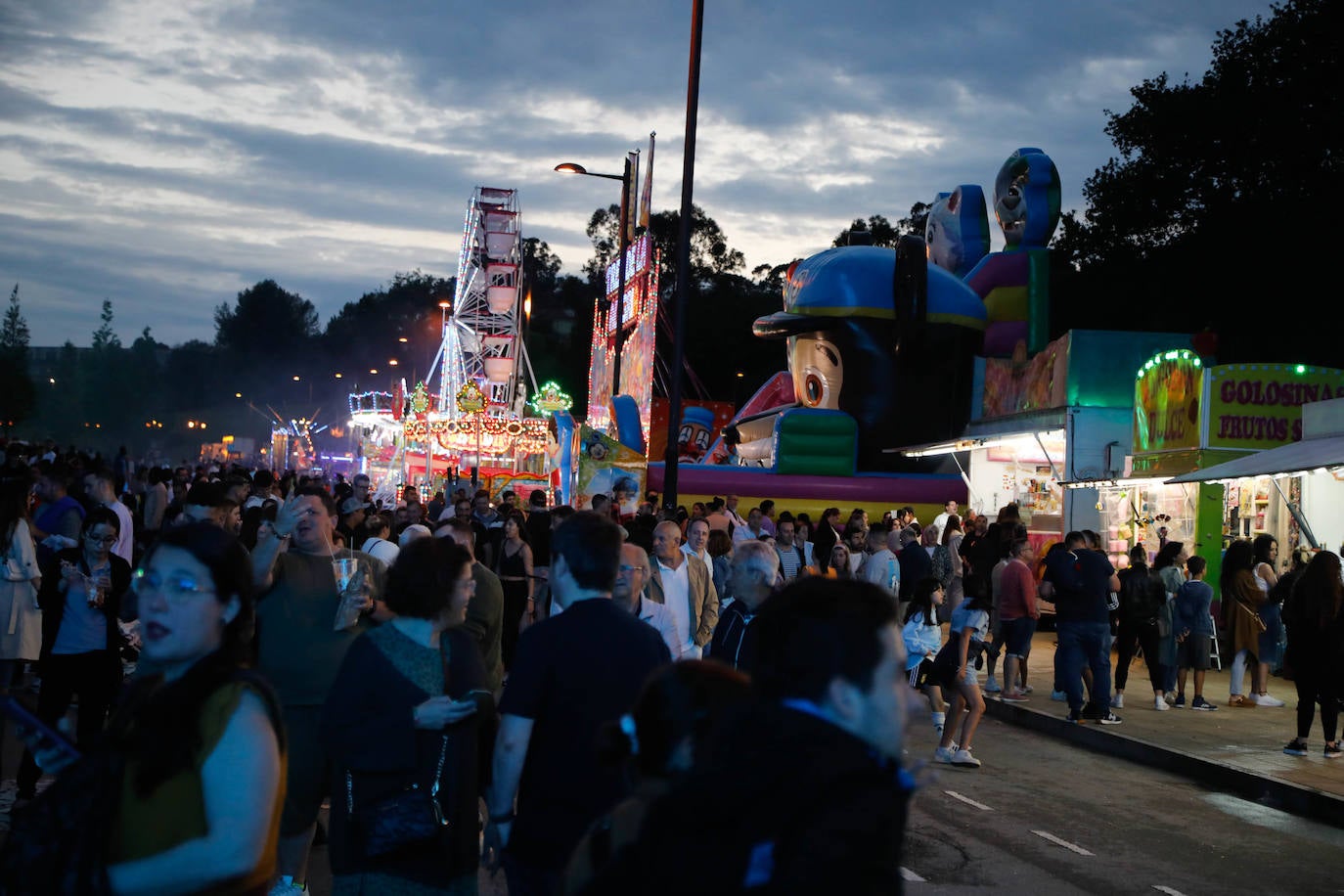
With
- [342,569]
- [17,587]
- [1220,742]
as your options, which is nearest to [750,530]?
[1220,742]

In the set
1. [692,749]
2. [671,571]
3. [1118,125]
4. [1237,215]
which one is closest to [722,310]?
[1118,125]

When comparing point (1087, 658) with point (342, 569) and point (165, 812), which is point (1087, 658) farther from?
point (165, 812)

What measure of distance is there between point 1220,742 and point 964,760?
258cm

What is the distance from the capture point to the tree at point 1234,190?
1356 inches

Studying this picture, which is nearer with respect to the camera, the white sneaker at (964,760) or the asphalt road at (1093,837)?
the asphalt road at (1093,837)

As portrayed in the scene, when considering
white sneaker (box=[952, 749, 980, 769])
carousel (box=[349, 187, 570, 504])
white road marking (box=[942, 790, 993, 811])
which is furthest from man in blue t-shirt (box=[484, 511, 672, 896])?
carousel (box=[349, 187, 570, 504])

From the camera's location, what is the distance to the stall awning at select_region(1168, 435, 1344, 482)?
1362cm

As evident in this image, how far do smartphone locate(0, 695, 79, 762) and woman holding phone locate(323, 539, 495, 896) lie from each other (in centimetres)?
125

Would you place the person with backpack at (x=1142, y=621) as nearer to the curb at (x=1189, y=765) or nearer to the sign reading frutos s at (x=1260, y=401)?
Result: the curb at (x=1189, y=765)

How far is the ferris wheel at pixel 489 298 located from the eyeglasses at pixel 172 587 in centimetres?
4990

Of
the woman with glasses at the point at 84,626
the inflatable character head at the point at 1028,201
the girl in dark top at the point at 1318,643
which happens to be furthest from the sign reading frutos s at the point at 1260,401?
the woman with glasses at the point at 84,626

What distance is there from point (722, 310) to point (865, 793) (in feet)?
212

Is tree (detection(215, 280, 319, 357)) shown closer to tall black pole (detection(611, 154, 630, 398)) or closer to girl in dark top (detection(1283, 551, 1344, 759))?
tall black pole (detection(611, 154, 630, 398))

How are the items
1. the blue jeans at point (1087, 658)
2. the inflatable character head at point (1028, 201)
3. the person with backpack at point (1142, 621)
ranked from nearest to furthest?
the blue jeans at point (1087, 658)
the person with backpack at point (1142, 621)
the inflatable character head at point (1028, 201)
